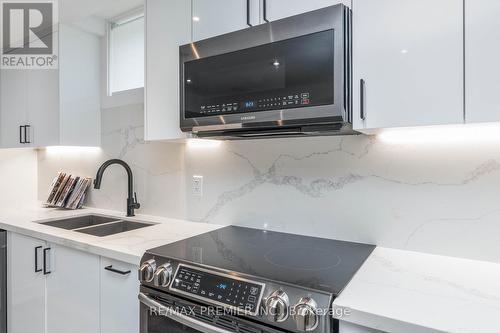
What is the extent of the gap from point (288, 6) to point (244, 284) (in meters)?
1.00

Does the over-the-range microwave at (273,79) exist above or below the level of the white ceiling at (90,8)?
below

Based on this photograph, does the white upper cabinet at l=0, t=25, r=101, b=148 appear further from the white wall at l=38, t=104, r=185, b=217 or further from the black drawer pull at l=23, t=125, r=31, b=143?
the white wall at l=38, t=104, r=185, b=217

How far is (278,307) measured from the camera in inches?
32.2

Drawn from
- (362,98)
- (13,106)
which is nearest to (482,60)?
(362,98)

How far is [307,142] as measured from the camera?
4.73 feet

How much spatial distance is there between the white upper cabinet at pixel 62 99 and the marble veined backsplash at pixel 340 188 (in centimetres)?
42

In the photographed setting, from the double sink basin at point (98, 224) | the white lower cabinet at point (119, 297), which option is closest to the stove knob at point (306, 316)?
the white lower cabinet at point (119, 297)

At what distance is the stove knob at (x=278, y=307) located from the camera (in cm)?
81

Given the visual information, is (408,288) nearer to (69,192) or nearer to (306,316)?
(306,316)

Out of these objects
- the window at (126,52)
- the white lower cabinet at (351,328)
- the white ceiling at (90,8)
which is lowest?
the white lower cabinet at (351,328)

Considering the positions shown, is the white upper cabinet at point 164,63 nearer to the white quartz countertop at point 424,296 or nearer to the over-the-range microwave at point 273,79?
the over-the-range microwave at point 273,79

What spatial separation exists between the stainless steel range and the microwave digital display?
Result: 550 millimetres

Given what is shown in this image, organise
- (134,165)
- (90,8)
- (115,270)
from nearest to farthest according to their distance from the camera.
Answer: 1. (115,270)
2. (90,8)
3. (134,165)

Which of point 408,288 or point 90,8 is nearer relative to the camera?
point 408,288
